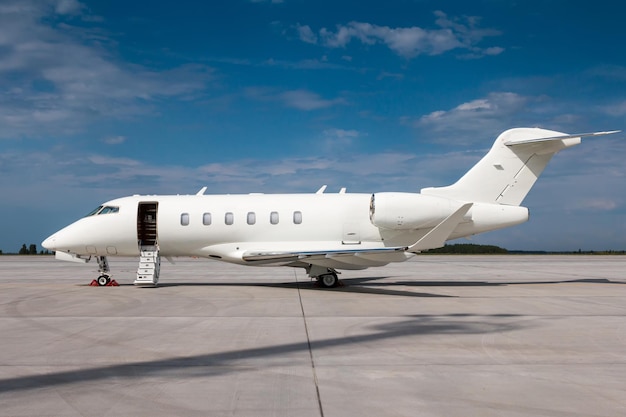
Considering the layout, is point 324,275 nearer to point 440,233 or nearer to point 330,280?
point 330,280

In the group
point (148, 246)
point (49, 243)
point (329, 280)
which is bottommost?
point (329, 280)

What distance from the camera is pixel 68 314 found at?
449 inches

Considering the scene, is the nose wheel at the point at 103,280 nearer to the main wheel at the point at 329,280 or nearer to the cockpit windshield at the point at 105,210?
the cockpit windshield at the point at 105,210

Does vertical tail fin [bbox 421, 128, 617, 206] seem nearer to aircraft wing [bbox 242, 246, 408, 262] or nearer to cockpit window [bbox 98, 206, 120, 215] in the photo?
aircraft wing [bbox 242, 246, 408, 262]

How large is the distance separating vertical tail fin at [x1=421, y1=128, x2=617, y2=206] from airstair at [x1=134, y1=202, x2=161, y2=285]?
9667 mm

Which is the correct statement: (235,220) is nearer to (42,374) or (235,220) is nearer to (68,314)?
(68,314)

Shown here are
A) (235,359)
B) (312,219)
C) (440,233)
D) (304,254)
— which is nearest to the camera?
(235,359)

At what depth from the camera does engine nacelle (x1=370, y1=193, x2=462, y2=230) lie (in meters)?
16.7

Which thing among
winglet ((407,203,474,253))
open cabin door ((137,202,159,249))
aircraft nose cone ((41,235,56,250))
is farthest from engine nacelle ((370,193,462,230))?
aircraft nose cone ((41,235,56,250))

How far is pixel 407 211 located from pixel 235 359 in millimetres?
10540

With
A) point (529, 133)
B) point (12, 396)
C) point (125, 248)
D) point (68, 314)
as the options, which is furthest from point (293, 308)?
point (529, 133)

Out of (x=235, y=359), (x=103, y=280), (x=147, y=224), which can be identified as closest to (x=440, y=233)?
(x=235, y=359)

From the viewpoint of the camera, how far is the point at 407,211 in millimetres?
16734

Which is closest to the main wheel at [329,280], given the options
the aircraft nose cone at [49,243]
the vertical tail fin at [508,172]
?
the vertical tail fin at [508,172]
